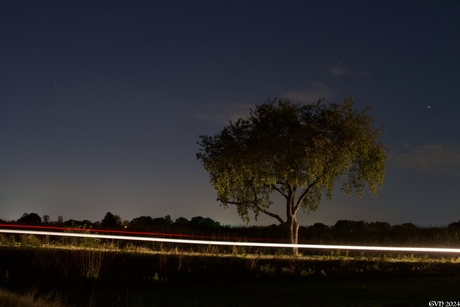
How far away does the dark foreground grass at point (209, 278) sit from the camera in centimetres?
1883

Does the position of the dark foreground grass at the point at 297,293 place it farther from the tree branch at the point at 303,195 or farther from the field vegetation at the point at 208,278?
the tree branch at the point at 303,195

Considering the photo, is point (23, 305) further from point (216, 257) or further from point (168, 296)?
point (216, 257)

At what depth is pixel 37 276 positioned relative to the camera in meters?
23.0

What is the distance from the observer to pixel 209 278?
77.4ft

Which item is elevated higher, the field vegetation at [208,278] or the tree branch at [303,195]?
the tree branch at [303,195]

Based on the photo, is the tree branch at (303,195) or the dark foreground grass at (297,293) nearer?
the dark foreground grass at (297,293)

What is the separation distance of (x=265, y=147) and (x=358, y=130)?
5855 mm

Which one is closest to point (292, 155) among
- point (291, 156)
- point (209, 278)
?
point (291, 156)

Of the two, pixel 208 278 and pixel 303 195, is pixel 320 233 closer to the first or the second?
pixel 303 195

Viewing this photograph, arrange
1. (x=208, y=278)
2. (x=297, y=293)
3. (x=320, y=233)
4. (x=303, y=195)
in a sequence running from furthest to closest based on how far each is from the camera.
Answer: (x=320, y=233), (x=303, y=195), (x=208, y=278), (x=297, y=293)

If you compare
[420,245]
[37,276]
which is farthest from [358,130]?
[37,276]

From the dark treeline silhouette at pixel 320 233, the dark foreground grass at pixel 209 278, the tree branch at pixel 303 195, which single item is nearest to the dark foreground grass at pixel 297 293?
the dark foreground grass at pixel 209 278

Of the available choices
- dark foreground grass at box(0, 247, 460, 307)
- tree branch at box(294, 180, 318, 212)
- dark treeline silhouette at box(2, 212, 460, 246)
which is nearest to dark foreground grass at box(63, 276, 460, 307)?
dark foreground grass at box(0, 247, 460, 307)

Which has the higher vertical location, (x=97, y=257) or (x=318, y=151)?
(x=318, y=151)
